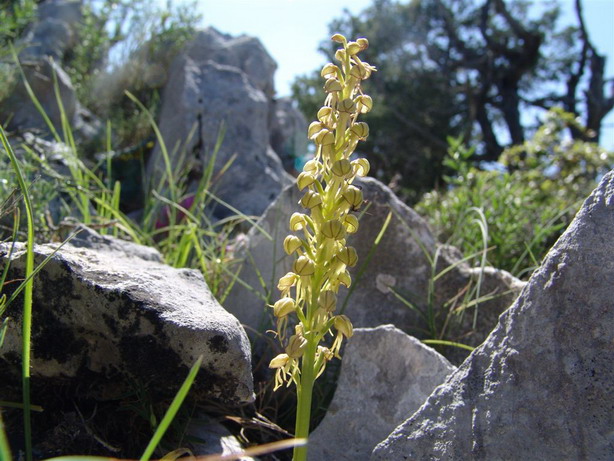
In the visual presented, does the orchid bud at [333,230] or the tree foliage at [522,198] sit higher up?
the tree foliage at [522,198]

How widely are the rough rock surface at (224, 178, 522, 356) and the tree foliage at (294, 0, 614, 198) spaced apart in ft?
37.4

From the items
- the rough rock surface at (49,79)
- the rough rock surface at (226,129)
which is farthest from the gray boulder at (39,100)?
the rough rock surface at (226,129)

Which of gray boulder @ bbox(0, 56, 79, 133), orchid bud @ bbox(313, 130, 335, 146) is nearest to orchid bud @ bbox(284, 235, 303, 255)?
orchid bud @ bbox(313, 130, 335, 146)

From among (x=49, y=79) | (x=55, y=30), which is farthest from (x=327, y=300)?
(x=55, y=30)

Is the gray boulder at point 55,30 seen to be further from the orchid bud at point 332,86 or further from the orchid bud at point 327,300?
the orchid bud at point 327,300

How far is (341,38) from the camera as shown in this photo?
138cm

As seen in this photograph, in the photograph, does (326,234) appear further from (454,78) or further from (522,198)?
(454,78)

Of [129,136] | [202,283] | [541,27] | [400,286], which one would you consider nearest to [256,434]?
[202,283]

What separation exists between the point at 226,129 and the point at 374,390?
3480 millimetres

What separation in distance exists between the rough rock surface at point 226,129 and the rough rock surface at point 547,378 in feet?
11.4

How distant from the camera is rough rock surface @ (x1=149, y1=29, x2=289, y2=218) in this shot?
4984mm

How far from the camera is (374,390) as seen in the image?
2.06 m

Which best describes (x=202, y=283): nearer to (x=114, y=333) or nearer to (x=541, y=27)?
(x=114, y=333)

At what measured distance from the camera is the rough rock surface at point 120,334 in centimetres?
160
